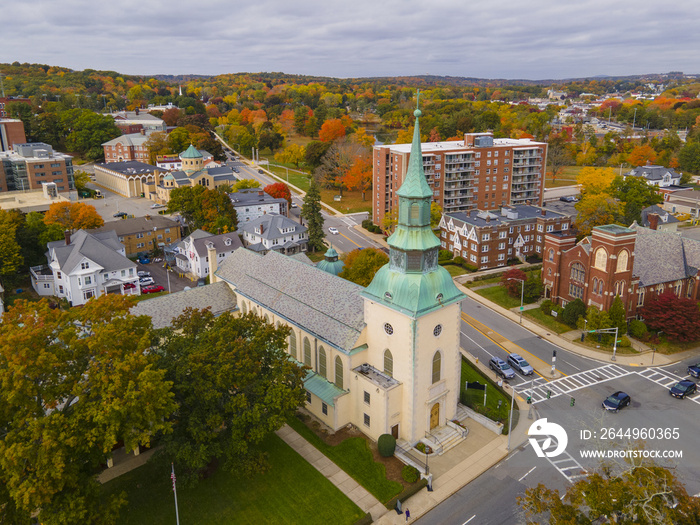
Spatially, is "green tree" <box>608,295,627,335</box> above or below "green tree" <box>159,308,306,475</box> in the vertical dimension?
below

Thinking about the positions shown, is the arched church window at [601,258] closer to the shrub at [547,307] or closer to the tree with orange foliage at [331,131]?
the shrub at [547,307]

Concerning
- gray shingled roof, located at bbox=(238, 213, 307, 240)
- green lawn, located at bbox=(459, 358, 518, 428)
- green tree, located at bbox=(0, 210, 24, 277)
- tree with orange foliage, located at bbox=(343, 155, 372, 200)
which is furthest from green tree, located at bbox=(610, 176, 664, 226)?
green tree, located at bbox=(0, 210, 24, 277)

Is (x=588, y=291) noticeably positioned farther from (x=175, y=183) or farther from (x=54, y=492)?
(x=175, y=183)

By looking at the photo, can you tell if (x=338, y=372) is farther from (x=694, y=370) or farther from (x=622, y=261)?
(x=622, y=261)

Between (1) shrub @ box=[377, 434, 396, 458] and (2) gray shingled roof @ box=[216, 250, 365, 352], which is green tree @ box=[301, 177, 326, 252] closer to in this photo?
(2) gray shingled roof @ box=[216, 250, 365, 352]

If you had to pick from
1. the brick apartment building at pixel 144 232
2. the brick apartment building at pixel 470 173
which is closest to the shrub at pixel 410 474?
the brick apartment building at pixel 144 232

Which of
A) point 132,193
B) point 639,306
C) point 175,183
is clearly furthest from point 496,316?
point 132,193
